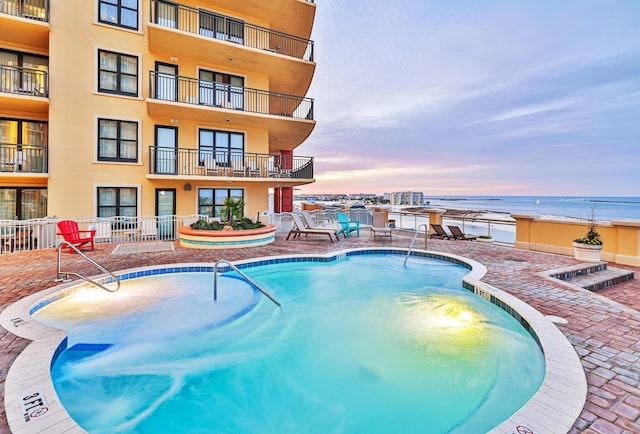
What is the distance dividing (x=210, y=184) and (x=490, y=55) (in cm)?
1615

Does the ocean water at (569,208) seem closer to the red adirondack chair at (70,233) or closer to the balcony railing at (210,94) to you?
the balcony railing at (210,94)

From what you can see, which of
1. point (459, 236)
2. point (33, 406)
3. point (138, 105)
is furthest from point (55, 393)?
point (459, 236)

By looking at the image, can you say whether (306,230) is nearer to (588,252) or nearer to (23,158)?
(588,252)

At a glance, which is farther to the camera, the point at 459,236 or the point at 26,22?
the point at 459,236

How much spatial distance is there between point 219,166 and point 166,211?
312 centimetres

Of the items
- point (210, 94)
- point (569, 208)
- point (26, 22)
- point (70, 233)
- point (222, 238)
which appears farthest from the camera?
point (569, 208)

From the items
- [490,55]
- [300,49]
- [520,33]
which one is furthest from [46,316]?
[490,55]

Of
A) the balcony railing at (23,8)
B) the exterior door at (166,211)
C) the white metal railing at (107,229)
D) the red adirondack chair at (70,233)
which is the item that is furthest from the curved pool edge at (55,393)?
the balcony railing at (23,8)

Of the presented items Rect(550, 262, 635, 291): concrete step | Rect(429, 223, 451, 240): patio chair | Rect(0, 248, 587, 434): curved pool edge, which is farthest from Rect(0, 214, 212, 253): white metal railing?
Rect(550, 262, 635, 291): concrete step

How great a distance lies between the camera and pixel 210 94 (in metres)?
13.9

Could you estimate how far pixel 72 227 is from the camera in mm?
9336

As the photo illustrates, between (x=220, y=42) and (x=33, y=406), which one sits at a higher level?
(x=220, y=42)

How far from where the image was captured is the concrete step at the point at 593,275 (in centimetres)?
655

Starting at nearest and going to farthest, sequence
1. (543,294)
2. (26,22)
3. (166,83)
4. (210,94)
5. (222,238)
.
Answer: (543,294) < (222,238) < (26,22) < (166,83) < (210,94)
